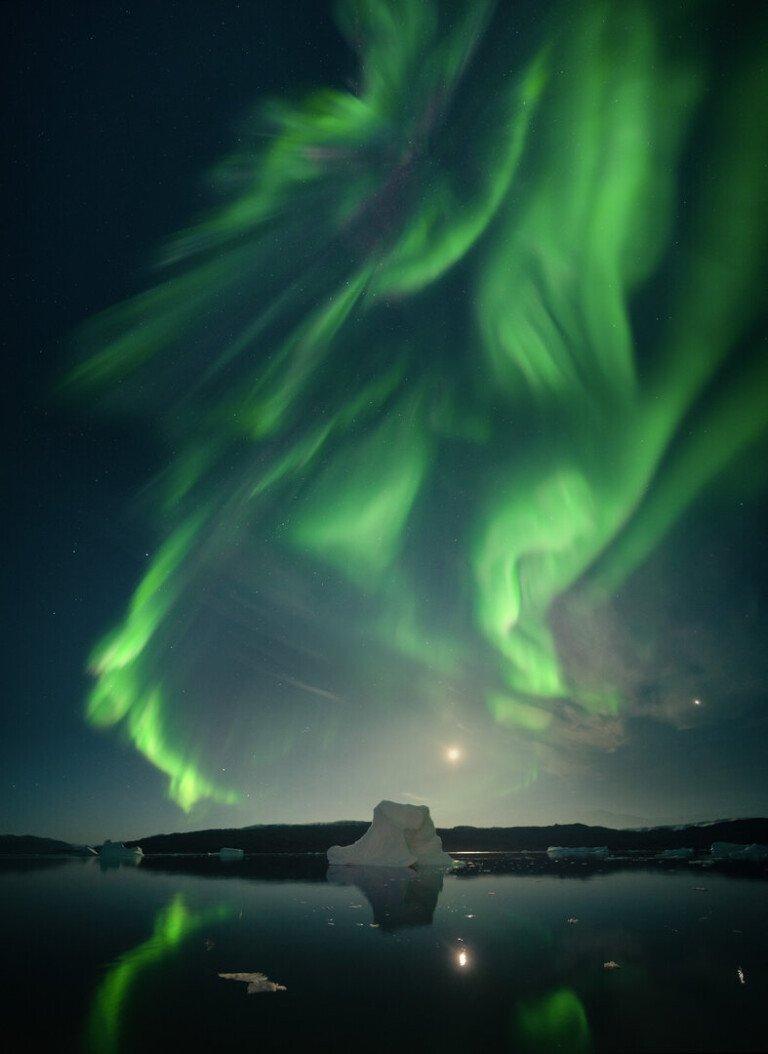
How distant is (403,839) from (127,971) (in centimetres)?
6950

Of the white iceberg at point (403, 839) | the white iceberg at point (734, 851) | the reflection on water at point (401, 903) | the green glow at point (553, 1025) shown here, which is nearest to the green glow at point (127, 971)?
the green glow at point (553, 1025)

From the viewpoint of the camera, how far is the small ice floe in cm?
1397

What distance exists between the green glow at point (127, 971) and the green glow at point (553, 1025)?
23.7ft

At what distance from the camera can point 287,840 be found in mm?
175875

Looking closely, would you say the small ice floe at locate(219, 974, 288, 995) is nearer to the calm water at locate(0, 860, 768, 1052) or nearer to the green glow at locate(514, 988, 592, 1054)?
the calm water at locate(0, 860, 768, 1052)

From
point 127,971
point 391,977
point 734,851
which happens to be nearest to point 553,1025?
point 391,977

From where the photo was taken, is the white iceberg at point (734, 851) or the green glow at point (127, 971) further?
the white iceberg at point (734, 851)

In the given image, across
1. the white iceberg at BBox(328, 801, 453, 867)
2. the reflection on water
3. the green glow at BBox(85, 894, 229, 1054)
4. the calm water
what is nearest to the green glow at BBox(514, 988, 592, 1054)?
the calm water

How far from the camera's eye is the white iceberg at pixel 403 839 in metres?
78.6

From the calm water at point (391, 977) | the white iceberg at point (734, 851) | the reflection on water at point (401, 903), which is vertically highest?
the calm water at point (391, 977)

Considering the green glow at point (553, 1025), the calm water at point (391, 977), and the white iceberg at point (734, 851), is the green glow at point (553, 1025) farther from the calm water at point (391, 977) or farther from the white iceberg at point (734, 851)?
the white iceberg at point (734, 851)

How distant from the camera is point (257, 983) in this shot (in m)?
14.5

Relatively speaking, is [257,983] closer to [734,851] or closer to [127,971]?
[127,971]

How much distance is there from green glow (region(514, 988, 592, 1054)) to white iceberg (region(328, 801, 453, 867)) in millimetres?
71735
